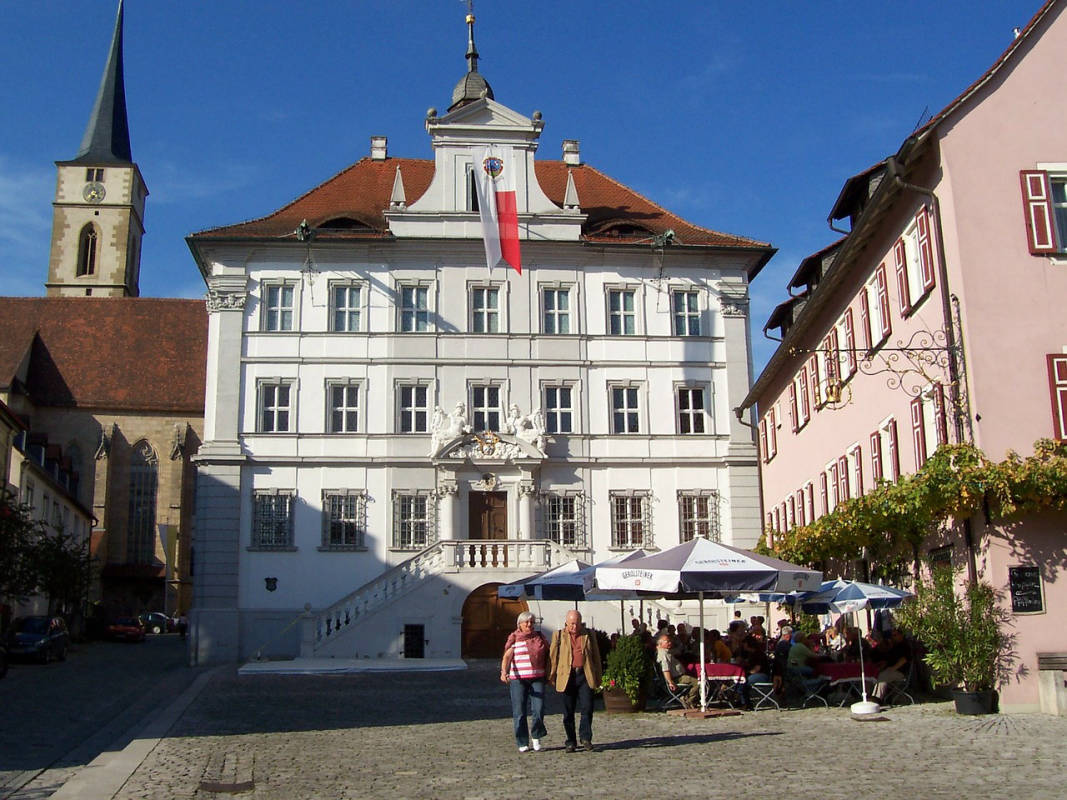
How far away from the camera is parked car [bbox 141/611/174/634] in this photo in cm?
6500

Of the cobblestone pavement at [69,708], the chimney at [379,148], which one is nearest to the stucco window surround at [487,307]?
the chimney at [379,148]

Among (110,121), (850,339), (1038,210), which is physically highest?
(110,121)

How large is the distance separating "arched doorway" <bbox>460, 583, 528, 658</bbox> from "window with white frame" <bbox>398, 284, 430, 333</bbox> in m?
8.05

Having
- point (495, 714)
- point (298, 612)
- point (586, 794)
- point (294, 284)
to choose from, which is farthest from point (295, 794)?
point (294, 284)

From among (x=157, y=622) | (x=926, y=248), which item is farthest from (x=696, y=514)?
(x=157, y=622)

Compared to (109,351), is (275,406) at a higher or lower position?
lower

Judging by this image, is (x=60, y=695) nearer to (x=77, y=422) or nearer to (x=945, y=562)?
(x=945, y=562)

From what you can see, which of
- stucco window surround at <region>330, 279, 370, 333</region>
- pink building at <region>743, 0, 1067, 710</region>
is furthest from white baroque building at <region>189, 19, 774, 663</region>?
pink building at <region>743, 0, 1067, 710</region>

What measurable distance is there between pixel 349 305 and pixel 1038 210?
21123 mm

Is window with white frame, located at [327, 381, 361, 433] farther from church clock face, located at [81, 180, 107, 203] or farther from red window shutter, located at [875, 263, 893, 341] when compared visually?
church clock face, located at [81, 180, 107, 203]

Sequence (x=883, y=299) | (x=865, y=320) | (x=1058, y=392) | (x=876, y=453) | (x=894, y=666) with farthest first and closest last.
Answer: (x=865, y=320) < (x=876, y=453) < (x=883, y=299) < (x=894, y=666) < (x=1058, y=392)

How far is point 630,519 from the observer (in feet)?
112

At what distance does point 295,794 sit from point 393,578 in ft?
70.1

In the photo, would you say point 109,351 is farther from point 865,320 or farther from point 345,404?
point 865,320
